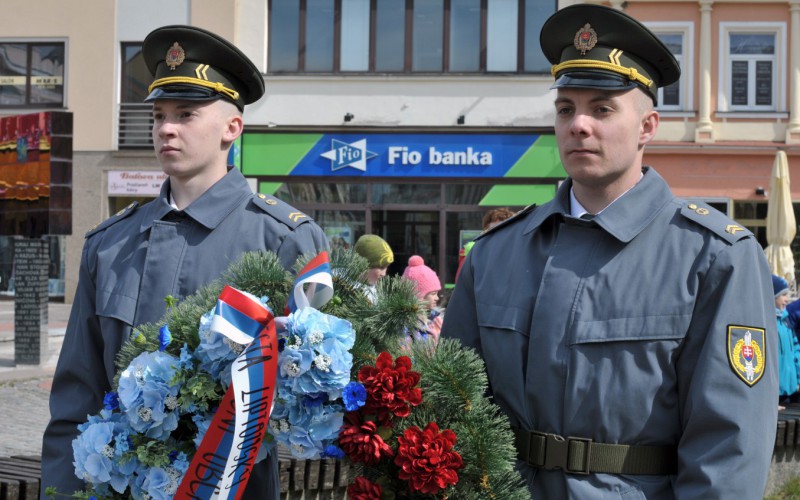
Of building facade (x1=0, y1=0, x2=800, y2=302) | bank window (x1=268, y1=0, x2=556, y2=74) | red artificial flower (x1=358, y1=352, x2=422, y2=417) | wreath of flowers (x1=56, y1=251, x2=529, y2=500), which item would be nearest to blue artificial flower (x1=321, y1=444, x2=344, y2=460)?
wreath of flowers (x1=56, y1=251, x2=529, y2=500)

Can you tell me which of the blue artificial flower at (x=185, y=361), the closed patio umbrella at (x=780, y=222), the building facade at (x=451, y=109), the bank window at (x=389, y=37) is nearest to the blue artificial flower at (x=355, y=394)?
the blue artificial flower at (x=185, y=361)

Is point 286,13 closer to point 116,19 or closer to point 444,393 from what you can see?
point 116,19

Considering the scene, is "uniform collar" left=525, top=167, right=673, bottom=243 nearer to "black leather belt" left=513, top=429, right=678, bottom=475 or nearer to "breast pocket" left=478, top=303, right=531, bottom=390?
"breast pocket" left=478, top=303, right=531, bottom=390

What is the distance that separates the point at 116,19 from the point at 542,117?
9.91 metres

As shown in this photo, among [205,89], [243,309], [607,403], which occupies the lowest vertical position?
[607,403]

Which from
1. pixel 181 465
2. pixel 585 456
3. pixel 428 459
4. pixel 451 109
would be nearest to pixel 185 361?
pixel 181 465

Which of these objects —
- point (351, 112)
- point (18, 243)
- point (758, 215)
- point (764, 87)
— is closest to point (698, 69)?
point (764, 87)

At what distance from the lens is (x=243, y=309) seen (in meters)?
2.27

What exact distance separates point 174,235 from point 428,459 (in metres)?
1.41

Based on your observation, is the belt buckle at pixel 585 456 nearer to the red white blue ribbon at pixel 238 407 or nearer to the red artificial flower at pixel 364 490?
the red artificial flower at pixel 364 490

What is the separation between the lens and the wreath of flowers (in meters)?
2.22

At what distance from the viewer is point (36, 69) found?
2344 centimetres

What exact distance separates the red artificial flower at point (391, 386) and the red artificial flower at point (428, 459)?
59mm

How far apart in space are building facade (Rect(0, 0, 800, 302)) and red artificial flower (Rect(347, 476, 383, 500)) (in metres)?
19.0
